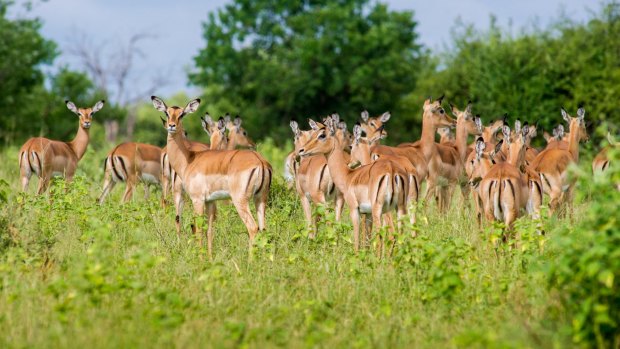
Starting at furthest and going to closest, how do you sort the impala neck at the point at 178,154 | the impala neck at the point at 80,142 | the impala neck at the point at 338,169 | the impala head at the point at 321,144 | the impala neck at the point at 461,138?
the impala neck at the point at 80,142 → the impala neck at the point at 461,138 → the impala head at the point at 321,144 → the impala neck at the point at 178,154 → the impala neck at the point at 338,169

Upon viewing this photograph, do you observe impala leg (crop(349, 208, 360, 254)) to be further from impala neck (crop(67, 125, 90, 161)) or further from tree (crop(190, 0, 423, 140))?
tree (crop(190, 0, 423, 140))

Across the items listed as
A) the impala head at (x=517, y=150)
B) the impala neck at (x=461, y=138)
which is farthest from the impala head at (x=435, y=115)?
the impala head at (x=517, y=150)

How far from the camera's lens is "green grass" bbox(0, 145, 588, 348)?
4988 mm

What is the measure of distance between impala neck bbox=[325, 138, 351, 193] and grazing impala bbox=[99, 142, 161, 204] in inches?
157

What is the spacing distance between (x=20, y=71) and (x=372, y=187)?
20.1 metres

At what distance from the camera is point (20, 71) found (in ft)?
82.9

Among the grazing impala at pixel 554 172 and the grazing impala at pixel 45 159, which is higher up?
the grazing impala at pixel 45 159

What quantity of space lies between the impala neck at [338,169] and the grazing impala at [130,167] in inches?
157

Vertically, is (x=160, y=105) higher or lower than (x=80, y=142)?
lower

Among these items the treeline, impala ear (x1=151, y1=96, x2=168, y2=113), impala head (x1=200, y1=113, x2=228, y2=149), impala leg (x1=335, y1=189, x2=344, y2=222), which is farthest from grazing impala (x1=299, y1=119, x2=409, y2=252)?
the treeline

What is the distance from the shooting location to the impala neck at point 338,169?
8754 millimetres

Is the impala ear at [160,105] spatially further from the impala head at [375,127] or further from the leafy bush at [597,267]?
the leafy bush at [597,267]

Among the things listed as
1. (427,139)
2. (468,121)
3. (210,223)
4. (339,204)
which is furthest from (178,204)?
(468,121)

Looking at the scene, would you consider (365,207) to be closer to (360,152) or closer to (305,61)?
(360,152)
